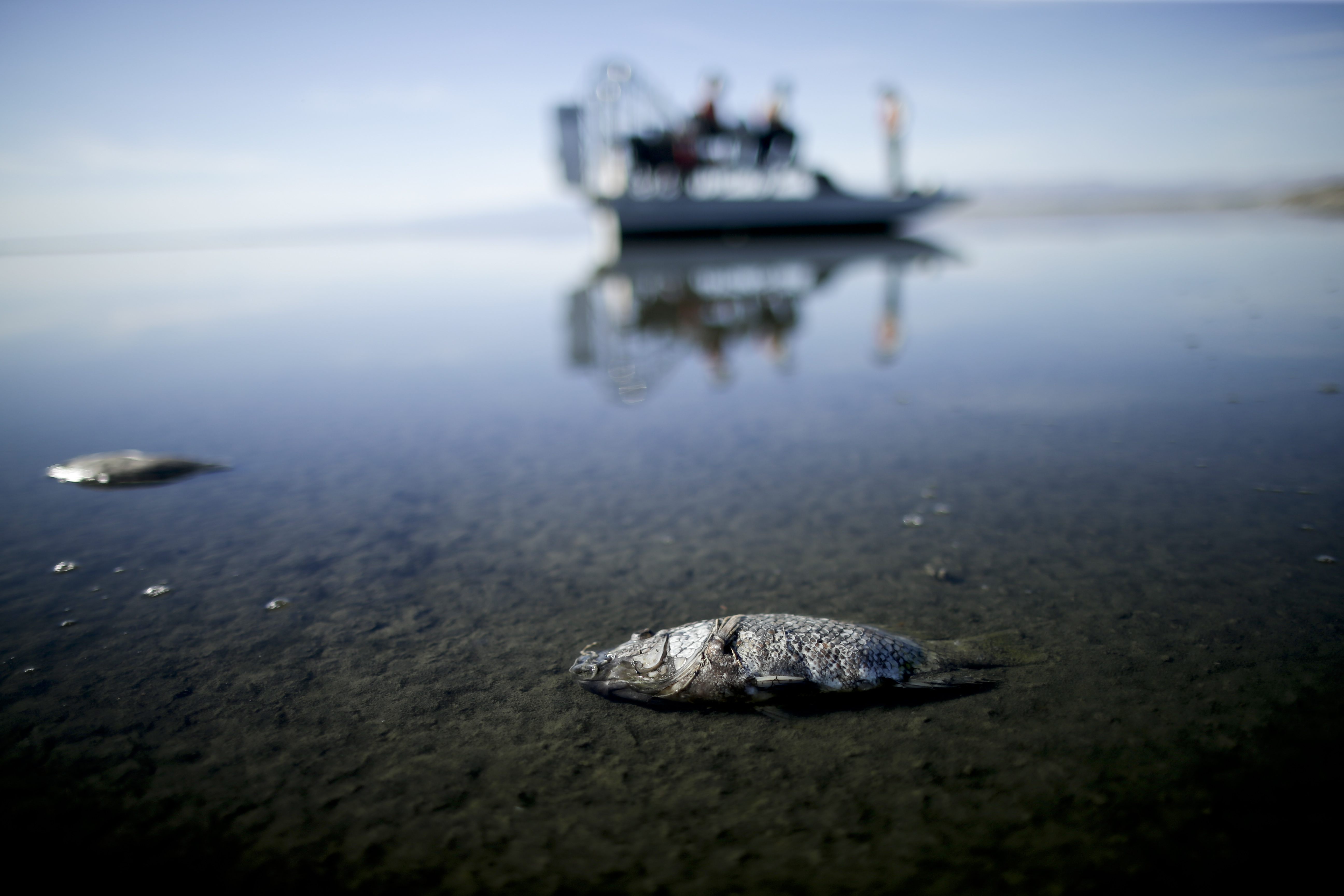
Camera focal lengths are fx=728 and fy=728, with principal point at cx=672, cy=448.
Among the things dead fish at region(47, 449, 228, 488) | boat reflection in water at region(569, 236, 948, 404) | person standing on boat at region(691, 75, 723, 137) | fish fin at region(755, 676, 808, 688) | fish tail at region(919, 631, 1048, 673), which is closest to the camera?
fish fin at region(755, 676, 808, 688)

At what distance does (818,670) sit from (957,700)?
1.35ft

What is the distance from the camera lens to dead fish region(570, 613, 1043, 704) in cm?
211

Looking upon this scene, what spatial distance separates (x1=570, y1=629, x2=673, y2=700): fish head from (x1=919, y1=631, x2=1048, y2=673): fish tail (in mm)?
792

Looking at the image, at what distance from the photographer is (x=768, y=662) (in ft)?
7.01

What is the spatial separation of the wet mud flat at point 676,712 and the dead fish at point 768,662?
0.07 metres

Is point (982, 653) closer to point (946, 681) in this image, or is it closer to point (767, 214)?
point (946, 681)

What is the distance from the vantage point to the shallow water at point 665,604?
5.59 feet

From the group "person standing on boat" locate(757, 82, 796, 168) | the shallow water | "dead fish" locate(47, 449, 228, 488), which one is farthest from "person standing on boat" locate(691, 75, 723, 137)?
"dead fish" locate(47, 449, 228, 488)

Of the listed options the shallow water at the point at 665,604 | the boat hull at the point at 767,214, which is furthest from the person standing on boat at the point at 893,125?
the shallow water at the point at 665,604

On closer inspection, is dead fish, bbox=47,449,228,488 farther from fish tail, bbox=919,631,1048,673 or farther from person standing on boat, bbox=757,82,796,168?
person standing on boat, bbox=757,82,796,168

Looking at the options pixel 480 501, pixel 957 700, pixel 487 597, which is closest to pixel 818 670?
pixel 957 700

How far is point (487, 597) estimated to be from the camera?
2838 millimetres

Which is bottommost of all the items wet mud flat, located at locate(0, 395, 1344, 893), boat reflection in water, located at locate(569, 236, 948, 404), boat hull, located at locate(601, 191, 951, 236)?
wet mud flat, located at locate(0, 395, 1344, 893)

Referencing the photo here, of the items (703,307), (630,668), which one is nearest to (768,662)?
(630,668)
